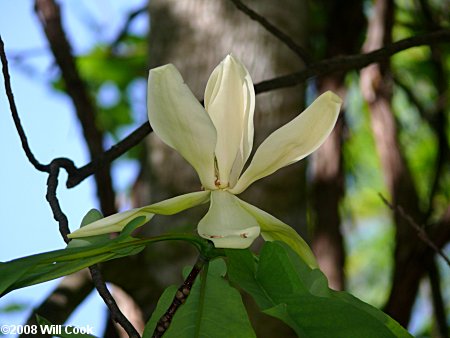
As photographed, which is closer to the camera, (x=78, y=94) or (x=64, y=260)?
(x=64, y=260)

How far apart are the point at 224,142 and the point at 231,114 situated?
0.09 feet

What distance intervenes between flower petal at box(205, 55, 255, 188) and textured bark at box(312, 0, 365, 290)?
129 centimetres

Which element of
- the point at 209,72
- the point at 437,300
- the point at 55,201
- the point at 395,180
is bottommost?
the point at 437,300

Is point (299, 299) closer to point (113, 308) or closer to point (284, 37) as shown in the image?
point (113, 308)

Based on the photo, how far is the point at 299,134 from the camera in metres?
0.70

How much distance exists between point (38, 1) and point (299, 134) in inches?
46.3

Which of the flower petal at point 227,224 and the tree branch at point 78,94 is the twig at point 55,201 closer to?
the flower petal at point 227,224

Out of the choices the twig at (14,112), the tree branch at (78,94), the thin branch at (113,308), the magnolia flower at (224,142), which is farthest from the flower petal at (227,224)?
the tree branch at (78,94)

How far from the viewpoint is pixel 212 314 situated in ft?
2.21

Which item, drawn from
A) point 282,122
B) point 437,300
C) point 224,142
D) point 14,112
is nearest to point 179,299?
point 224,142

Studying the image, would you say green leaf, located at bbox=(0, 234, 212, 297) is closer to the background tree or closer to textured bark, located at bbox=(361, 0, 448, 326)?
the background tree

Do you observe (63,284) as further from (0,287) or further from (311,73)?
(0,287)

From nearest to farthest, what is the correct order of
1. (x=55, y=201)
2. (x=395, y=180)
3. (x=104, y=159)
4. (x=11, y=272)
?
(x=11, y=272), (x=55, y=201), (x=104, y=159), (x=395, y=180)

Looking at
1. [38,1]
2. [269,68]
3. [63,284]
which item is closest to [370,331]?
[63,284]
